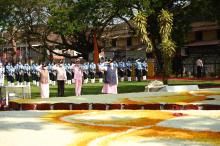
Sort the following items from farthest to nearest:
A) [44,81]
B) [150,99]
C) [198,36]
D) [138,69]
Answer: [198,36]
[138,69]
[44,81]
[150,99]

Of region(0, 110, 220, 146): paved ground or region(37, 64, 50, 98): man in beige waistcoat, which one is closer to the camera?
region(0, 110, 220, 146): paved ground

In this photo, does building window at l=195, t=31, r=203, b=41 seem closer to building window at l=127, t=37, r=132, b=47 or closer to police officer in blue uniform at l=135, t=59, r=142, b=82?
building window at l=127, t=37, r=132, b=47

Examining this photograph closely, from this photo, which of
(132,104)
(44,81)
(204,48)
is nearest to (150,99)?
(132,104)

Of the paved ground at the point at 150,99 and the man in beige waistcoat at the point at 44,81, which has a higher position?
the man in beige waistcoat at the point at 44,81

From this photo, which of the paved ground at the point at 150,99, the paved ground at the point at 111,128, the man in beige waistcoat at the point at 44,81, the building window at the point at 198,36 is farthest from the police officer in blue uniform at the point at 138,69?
the paved ground at the point at 111,128

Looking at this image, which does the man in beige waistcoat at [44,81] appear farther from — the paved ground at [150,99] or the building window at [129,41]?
the building window at [129,41]

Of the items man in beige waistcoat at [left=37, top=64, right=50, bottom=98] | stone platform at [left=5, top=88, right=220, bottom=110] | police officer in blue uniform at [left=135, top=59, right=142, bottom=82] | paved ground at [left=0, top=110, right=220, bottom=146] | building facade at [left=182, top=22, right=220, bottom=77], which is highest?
building facade at [left=182, top=22, right=220, bottom=77]

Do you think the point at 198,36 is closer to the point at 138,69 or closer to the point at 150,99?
the point at 138,69

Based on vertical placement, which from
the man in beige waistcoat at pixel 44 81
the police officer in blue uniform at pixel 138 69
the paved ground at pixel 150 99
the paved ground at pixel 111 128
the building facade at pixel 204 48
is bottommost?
the paved ground at pixel 111 128

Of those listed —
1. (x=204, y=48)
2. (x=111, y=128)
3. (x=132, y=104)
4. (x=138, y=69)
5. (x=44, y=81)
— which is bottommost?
(x=111, y=128)

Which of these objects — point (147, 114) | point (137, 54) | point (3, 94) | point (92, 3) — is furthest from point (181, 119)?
point (137, 54)

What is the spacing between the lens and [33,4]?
175 feet

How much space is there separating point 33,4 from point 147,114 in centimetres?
4088

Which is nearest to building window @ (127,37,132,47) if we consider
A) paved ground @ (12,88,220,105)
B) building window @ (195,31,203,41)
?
building window @ (195,31,203,41)
